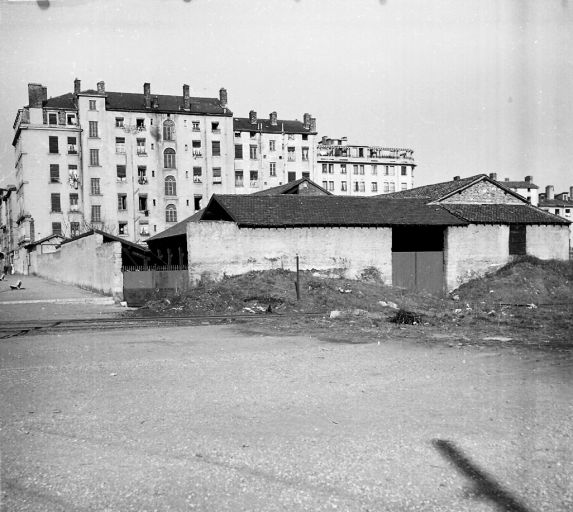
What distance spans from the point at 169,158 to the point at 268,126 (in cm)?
1402

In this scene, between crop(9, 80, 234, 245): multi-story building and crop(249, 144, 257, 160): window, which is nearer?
crop(9, 80, 234, 245): multi-story building

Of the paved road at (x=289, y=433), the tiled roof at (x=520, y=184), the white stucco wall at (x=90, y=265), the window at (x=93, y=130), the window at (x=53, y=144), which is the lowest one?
the paved road at (x=289, y=433)

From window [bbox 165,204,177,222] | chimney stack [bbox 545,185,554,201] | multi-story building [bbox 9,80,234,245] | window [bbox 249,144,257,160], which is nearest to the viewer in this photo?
multi-story building [bbox 9,80,234,245]

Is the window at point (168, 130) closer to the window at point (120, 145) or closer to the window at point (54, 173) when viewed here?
the window at point (120, 145)

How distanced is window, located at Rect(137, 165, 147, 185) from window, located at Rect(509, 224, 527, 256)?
4287cm

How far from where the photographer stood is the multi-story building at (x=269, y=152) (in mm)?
64500

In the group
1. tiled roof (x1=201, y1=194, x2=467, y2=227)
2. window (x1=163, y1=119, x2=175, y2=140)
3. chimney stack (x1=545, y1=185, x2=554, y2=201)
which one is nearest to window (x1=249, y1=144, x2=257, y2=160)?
window (x1=163, y1=119, x2=175, y2=140)

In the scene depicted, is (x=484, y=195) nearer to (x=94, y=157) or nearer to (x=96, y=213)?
(x=96, y=213)

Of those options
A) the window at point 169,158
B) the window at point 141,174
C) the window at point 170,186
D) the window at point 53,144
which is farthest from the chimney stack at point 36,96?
the window at point 170,186

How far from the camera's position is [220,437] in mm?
5105

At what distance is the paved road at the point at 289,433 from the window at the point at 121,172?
53.4m

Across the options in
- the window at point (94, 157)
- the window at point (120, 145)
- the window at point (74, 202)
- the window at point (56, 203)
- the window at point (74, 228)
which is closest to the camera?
the window at point (56, 203)

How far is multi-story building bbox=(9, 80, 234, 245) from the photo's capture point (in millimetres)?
57562

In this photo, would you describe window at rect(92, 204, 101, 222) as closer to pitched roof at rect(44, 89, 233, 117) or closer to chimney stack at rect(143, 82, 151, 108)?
pitched roof at rect(44, 89, 233, 117)
